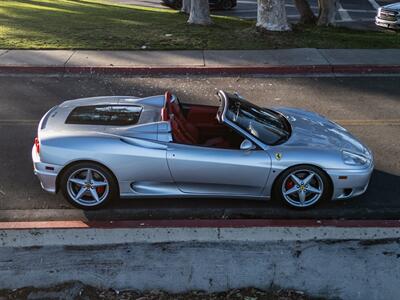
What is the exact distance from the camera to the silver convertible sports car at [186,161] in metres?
5.32

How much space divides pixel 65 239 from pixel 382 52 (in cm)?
1048

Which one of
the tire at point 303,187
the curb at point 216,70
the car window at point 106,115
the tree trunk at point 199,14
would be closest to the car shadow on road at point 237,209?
the tire at point 303,187

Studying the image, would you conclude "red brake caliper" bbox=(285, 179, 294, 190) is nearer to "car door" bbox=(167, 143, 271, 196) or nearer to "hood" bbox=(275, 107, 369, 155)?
"car door" bbox=(167, 143, 271, 196)

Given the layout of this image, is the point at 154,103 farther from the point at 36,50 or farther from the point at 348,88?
the point at 36,50

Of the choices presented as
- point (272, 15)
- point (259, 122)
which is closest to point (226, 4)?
point (272, 15)

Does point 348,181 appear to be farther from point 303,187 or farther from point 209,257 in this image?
point 209,257

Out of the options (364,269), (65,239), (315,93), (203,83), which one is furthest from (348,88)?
(65,239)

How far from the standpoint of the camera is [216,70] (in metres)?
11.7

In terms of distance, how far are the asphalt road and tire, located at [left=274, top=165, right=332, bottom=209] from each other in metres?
0.15

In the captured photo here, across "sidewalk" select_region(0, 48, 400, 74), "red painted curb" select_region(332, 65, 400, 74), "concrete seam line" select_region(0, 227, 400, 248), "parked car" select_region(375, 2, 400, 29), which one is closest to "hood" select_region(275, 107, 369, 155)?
"concrete seam line" select_region(0, 227, 400, 248)

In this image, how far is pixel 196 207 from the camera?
578cm

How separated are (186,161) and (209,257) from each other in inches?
39.9

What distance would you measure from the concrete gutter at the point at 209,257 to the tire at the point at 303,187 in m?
0.36

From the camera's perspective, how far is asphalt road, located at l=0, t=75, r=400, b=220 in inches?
224
